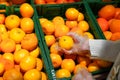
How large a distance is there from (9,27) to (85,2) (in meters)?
0.59

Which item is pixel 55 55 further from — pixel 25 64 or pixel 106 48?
pixel 106 48

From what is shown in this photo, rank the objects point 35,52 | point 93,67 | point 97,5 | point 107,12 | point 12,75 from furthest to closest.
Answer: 1. point 97,5
2. point 107,12
3. point 35,52
4. point 93,67
5. point 12,75

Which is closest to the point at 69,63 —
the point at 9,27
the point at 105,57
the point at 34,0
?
the point at 105,57

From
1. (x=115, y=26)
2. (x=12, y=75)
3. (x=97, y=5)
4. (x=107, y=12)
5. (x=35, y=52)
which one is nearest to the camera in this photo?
(x=12, y=75)

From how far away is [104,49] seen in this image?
1.49m

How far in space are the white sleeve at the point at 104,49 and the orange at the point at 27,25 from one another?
17.7 inches

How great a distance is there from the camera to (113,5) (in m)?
2.03

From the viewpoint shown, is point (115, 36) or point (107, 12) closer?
point (115, 36)

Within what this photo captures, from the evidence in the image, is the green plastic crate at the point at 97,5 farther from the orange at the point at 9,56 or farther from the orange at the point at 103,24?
the orange at the point at 9,56

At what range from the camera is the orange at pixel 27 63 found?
152cm

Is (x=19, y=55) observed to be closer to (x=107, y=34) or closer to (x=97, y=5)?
(x=107, y=34)

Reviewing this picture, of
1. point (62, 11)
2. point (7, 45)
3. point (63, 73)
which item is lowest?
point (63, 73)

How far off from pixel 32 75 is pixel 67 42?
0.32 m

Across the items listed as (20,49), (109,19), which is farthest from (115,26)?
(20,49)
